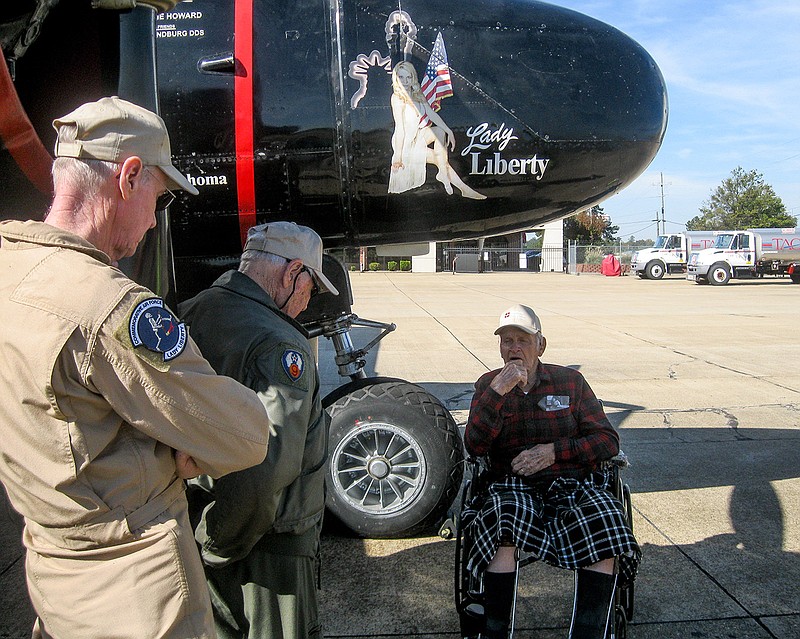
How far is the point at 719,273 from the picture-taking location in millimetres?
27375

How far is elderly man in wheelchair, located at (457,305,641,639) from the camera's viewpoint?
8.50 feet

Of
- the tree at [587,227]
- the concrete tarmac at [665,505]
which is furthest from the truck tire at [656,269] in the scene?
the tree at [587,227]

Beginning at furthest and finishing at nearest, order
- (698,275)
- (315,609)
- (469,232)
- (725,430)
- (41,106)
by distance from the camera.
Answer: (698,275), (725,430), (469,232), (41,106), (315,609)

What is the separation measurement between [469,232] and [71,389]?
2788 millimetres

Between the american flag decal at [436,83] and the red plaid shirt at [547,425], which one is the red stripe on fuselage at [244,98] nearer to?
the american flag decal at [436,83]

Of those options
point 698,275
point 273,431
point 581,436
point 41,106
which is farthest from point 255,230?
point 698,275

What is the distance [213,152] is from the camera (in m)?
3.38

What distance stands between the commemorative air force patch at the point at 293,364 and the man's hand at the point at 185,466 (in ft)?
1.70

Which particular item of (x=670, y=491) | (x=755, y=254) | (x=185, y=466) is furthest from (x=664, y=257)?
(x=185, y=466)

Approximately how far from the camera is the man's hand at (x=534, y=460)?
2957mm

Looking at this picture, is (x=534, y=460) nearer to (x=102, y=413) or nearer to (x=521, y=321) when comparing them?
(x=521, y=321)

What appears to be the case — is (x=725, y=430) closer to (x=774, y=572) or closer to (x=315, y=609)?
(x=774, y=572)

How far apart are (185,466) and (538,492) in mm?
1792

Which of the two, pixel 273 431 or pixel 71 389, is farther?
pixel 273 431
